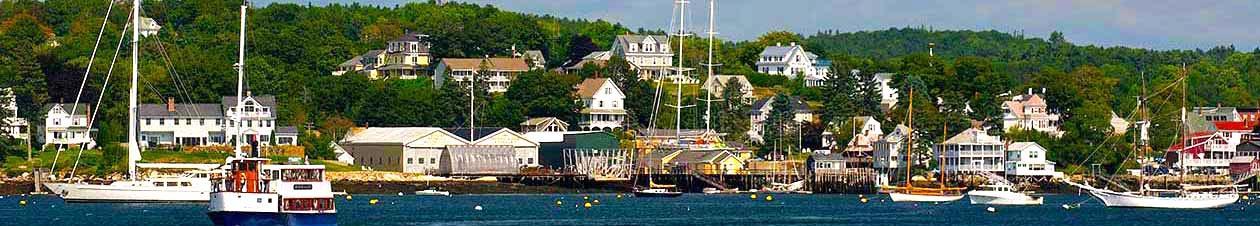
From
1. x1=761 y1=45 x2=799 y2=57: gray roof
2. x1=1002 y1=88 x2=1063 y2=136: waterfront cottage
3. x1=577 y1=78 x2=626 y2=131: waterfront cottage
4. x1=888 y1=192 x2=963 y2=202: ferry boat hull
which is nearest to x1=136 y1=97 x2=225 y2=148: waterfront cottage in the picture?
x1=577 y1=78 x2=626 y2=131: waterfront cottage

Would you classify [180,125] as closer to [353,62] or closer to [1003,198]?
[353,62]

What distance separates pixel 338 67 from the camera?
571ft

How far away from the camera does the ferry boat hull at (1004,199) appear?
10400 cm

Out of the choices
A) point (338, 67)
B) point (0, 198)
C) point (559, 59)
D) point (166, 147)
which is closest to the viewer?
point (0, 198)

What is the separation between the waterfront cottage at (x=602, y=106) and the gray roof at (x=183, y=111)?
89.2 feet

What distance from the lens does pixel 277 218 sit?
58594 millimetres

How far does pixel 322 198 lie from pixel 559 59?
426 ft

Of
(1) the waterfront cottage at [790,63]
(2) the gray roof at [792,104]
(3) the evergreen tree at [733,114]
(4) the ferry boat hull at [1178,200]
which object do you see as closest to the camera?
(4) the ferry boat hull at [1178,200]

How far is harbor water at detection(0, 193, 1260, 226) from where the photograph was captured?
269ft

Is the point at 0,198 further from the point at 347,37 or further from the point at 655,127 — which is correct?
the point at 347,37

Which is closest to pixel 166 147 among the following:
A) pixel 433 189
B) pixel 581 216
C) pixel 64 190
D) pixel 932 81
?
pixel 433 189

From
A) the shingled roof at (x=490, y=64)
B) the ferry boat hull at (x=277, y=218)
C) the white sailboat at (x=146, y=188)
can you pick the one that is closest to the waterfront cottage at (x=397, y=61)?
the shingled roof at (x=490, y=64)

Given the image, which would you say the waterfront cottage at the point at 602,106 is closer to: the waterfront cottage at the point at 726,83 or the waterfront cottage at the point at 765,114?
the waterfront cottage at the point at 765,114

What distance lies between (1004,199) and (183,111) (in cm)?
5107
